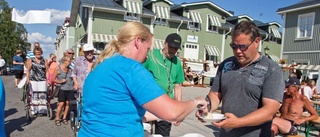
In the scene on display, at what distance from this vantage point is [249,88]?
6.86 ft

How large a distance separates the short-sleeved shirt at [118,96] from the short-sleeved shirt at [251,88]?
0.91 m

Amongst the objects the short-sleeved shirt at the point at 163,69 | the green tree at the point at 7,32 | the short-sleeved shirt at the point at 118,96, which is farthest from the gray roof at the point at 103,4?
the short-sleeved shirt at the point at 118,96

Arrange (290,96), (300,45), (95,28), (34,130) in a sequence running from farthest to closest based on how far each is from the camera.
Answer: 1. (95,28)
2. (300,45)
3. (34,130)
4. (290,96)

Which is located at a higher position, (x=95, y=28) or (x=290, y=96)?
(x=95, y=28)

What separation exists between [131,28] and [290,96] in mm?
4963

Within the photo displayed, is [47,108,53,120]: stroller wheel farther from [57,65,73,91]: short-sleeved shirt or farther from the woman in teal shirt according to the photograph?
the woman in teal shirt

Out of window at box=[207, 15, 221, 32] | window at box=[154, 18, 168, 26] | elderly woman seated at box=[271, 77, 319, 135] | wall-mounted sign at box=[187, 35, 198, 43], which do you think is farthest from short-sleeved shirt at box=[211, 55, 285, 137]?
window at box=[207, 15, 221, 32]

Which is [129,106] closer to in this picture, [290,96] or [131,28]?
[131,28]

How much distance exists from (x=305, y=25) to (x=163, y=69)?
1760 cm

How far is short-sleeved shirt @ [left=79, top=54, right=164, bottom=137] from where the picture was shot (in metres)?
1.53

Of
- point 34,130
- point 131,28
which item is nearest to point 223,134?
point 131,28

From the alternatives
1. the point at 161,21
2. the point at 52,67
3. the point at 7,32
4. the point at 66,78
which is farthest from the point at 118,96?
the point at 7,32

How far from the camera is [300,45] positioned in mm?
17984

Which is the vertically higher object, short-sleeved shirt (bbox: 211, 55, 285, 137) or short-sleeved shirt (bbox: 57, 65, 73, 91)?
short-sleeved shirt (bbox: 211, 55, 285, 137)
